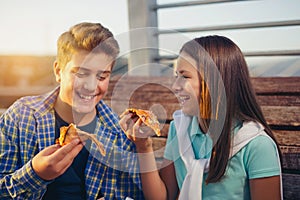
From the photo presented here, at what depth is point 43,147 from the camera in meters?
1.33

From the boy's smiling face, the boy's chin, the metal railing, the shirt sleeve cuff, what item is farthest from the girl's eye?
the metal railing

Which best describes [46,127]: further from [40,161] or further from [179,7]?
[179,7]

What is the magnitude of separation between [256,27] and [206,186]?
1447 millimetres

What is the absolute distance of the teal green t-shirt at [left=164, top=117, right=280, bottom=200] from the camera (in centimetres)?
114

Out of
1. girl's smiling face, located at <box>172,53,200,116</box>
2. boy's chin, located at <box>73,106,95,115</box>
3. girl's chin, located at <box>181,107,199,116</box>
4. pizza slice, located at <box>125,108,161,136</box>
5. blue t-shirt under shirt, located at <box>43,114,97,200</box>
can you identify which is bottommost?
blue t-shirt under shirt, located at <box>43,114,97,200</box>

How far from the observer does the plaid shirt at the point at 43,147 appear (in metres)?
1.30

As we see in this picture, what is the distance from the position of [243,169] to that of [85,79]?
0.52m

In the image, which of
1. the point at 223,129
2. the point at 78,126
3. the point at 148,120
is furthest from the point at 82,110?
the point at 223,129

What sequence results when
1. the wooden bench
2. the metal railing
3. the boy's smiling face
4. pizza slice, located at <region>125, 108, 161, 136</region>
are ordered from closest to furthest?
1. pizza slice, located at <region>125, 108, 161, 136</region>
2. the boy's smiling face
3. the wooden bench
4. the metal railing

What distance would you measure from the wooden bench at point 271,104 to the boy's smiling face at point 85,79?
0.31 ft

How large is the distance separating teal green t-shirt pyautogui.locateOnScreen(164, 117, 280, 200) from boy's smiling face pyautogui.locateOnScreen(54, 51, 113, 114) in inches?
12.9

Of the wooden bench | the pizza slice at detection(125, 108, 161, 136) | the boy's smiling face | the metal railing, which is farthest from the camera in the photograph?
the metal railing

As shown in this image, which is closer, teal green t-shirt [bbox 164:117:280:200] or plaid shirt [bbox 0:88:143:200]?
teal green t-shirt [bbox 164:117:280:200]

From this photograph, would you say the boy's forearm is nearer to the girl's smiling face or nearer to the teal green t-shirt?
the teal green t-shirt
